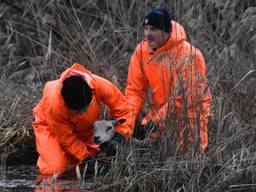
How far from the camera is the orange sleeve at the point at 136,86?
7.75m

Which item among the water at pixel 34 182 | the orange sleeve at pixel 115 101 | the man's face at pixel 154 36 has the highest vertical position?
the man's face at pixel 154 36

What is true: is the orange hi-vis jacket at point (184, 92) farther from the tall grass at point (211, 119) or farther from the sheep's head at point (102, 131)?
the sheep's head at point (102, 131)

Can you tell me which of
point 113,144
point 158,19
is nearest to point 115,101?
point 113,144

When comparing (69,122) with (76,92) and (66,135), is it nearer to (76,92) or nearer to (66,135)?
(66,135)

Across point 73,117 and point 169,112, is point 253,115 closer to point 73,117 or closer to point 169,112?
point 169,112

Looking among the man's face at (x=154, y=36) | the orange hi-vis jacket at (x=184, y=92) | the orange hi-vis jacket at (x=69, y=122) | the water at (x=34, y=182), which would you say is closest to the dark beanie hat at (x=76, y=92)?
the orange hi-vis jacket at (x=69, y=122)

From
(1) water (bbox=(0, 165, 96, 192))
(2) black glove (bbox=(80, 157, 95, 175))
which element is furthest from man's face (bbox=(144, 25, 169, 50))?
(1) water (bbox=(0, 165, 96, 192))

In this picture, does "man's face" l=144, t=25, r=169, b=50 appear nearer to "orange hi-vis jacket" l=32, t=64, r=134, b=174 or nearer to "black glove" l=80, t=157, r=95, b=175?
"orange hi-vis jacket" l=32, t=64, r=134, b=174

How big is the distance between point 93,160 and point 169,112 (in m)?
0.96

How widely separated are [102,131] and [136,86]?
77 cm

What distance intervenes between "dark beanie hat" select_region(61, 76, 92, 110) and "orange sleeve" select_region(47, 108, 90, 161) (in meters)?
0.41

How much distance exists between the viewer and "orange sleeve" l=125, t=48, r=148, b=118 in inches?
305

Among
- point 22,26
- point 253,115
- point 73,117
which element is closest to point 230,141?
point 253,115

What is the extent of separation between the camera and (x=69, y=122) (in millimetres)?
7590
